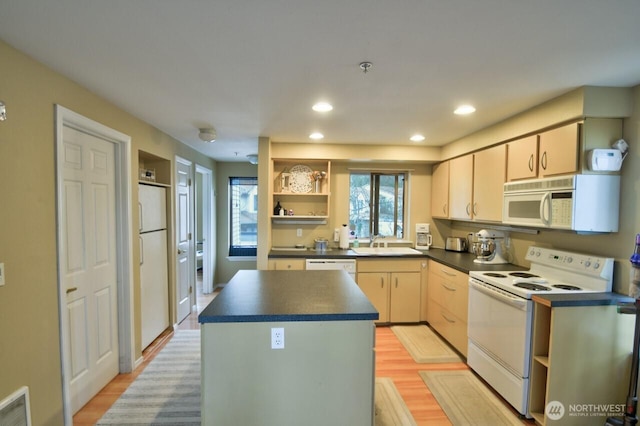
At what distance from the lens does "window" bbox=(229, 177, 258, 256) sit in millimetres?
5367

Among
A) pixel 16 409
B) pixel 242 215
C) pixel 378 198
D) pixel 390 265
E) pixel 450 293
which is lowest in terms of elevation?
pixel 16 409

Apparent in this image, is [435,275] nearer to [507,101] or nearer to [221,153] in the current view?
[507,101]

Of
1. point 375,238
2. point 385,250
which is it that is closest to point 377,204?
point 375,238

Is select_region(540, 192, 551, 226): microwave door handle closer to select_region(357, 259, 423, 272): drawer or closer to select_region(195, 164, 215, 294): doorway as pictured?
select_region(357, 259, 423, 272): drawer

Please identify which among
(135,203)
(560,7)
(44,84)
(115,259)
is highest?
(560,7)

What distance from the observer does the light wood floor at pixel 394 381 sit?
215cm

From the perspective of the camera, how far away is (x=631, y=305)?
1.77 meters

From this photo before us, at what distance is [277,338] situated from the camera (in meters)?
1.54

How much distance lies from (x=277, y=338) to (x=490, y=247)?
262 cm

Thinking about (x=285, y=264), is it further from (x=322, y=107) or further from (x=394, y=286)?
(x=322, y=107)

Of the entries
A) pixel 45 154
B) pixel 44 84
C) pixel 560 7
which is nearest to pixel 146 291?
pixel 45 154

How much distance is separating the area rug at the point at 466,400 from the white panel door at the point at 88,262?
8.92 ft

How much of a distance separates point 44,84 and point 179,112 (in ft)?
3.10

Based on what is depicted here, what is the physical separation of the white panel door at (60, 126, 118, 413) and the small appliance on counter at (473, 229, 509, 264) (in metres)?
3.59
